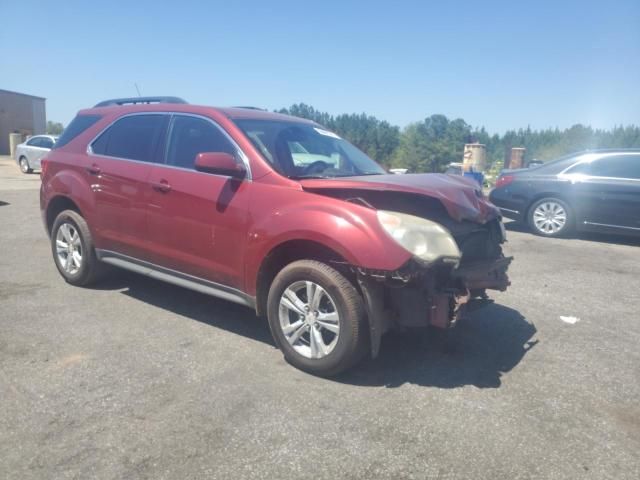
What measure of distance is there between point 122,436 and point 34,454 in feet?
1.33

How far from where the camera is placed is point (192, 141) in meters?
4.36

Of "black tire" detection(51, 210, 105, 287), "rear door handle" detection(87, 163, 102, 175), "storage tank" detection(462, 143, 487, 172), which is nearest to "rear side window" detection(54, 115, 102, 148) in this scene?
"rear door handle" detection(87, 163, 102, 175)

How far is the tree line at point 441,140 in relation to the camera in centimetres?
5531

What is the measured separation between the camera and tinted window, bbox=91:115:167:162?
15.1 feet

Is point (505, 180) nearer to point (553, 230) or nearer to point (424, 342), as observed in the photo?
point (553, 230)

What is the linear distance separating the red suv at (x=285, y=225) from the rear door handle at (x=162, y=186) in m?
0.02

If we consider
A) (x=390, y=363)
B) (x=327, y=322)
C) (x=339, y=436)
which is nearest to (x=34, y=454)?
(x=339, y=436)

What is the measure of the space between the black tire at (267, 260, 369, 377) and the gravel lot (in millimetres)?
107

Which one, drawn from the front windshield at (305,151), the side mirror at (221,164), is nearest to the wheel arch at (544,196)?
the front windshield at (305,151)

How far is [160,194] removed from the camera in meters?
4.33

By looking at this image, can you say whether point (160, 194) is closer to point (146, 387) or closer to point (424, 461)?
point (146, 387)

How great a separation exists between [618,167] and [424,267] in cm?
695

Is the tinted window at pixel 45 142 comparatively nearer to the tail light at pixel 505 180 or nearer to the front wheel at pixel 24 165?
the front wheel at pixel 24 165

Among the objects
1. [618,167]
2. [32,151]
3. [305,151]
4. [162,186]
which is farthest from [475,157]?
[32,151]
